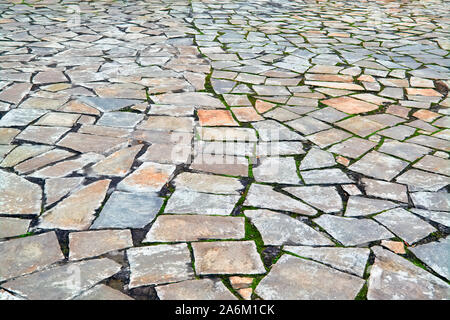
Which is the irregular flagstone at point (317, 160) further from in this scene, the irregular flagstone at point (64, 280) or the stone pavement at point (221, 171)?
the irregular flagstone at point (64, 280)

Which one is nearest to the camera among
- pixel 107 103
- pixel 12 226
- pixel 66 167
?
pixel 12 226

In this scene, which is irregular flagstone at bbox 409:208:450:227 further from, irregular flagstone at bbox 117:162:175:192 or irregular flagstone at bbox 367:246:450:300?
irregular flagstone at bbox 117:162:175:192

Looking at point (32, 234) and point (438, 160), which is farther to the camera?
point (438, 160)

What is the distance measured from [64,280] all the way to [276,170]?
1.64 metres

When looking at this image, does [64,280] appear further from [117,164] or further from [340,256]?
[340,256]

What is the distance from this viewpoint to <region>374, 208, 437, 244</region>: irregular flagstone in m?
2.33

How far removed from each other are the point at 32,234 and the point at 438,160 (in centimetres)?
293

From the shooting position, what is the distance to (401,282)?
199cm

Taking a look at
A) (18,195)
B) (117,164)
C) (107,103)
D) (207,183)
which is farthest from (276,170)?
(107,103)

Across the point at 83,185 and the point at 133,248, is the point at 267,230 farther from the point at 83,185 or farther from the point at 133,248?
the point at 83,185

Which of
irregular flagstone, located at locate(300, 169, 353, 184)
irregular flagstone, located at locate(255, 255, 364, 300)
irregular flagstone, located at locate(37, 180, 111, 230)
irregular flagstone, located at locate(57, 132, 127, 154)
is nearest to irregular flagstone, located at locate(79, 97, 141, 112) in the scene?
irregular flagstone, located at locate(57, 132, 127, 154)

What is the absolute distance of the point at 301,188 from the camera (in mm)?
2768
